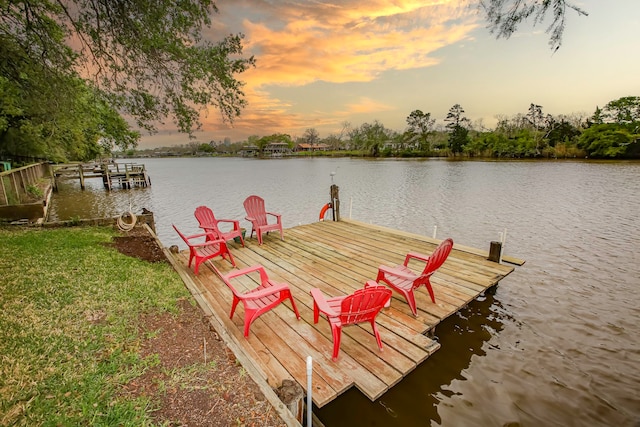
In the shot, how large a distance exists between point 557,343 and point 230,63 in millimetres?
6811

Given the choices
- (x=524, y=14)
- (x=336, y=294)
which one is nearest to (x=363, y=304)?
(x=336, y=294)

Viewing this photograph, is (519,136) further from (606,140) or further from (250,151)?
(250,151)

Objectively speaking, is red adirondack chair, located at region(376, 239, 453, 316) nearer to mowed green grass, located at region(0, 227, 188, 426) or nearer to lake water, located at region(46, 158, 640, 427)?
lake water, located at region(46, 158, 640, 427)

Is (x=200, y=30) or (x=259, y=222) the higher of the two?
(x=200, y=30)

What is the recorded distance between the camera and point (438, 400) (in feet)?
10.1

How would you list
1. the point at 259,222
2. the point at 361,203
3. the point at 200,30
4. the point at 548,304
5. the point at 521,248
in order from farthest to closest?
the point at 361,203
the point at 521,248
the point at 259,222
the point at 548,304
the point at 200,30

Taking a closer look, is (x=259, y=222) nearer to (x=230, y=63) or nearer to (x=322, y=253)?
(x=322, y=253)

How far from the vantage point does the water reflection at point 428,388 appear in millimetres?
2865

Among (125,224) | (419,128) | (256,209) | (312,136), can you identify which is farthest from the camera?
(312,136)

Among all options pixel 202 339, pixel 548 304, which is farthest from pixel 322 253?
pixel 548 304

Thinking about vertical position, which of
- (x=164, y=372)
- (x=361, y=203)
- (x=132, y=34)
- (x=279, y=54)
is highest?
(x=279, y=54)

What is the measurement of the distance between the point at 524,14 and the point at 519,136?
2155 inches

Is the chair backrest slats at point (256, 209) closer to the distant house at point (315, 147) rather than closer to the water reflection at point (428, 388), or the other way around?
the water reflection at point (428, 388)

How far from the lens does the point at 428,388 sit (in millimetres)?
3234
